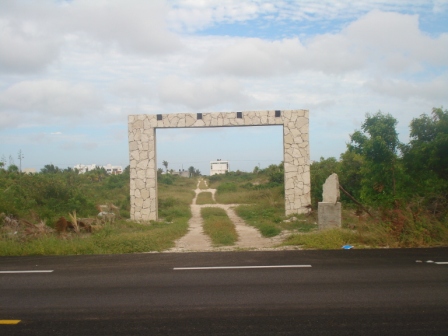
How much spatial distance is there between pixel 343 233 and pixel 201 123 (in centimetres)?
851

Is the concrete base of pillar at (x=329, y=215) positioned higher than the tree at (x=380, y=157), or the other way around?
the tree at (x=380, y=157)

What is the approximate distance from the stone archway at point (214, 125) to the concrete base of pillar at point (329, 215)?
4262 mm

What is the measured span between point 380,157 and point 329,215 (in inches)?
95.4

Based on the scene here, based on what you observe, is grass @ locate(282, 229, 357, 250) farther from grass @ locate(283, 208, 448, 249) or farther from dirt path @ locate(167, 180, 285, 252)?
dirt path @ locate(167, 180, 285, 252)

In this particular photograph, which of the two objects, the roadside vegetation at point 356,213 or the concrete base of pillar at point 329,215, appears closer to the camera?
the roadside vegetation at point 356,213

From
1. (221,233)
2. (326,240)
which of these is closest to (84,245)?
(221,233)

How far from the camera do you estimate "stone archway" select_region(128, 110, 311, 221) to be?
18828mm

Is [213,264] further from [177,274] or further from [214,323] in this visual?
[214,323]

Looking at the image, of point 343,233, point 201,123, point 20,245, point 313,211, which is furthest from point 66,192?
point 343,233

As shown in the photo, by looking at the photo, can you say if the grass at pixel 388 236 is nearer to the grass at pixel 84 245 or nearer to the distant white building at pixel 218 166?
the grass at pixel 84 245

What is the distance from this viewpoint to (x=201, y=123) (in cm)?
1891

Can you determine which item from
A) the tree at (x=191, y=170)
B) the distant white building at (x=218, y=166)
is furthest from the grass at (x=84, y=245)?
the distant white building at (x=218, y=166)

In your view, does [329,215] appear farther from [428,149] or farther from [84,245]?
[84,245]

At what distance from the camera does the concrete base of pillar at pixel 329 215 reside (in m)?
14.3
